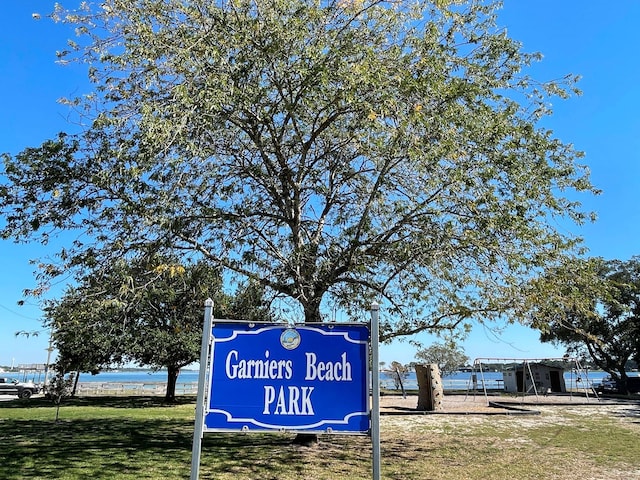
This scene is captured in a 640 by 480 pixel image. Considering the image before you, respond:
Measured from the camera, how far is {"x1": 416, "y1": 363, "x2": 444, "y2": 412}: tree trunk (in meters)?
17.9

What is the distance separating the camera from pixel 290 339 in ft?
14.0

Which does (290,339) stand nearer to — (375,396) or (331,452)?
(375,396)

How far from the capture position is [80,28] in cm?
853

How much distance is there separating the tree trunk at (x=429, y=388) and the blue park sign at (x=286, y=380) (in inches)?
574

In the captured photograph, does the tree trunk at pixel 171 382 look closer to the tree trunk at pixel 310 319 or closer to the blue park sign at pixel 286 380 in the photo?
the tree trunk at pixel 310 319

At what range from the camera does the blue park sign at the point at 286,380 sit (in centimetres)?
413

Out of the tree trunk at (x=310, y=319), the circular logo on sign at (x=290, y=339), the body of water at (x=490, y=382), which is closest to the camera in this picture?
the circular logo on sign at (x=290, y=339)

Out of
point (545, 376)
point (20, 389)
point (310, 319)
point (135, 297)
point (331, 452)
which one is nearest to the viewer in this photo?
point (135, 297)

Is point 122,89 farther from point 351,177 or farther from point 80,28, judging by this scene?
point 351,177

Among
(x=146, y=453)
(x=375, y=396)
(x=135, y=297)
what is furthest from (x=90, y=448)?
(x=375, y=396)

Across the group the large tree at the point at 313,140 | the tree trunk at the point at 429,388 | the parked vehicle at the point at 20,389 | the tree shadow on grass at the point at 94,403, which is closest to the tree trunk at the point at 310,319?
the large tree at the point at 313,140

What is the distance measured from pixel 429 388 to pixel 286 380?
15225 millimetres

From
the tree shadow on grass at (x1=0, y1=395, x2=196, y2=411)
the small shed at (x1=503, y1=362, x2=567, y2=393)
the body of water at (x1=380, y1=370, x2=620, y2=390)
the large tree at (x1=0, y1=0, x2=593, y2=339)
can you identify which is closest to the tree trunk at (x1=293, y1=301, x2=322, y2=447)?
the large tree at (x1=0, y1=0, x2=593, y2=339)

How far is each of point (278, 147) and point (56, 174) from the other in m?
4.01
